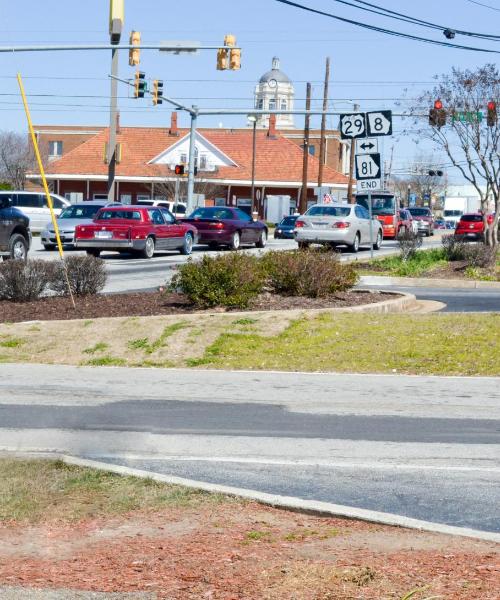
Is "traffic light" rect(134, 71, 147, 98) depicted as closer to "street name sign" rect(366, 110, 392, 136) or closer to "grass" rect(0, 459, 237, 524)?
"street name sign" rect(366, 110, 392, 136)

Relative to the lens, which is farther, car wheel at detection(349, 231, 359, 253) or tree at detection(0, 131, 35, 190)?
tree at detection(0, 131, 35, 190)

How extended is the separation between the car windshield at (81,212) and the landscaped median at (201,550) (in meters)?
32.2

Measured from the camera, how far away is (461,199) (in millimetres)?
133750

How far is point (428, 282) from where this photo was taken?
2484cm

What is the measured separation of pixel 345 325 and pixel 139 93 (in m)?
24.1

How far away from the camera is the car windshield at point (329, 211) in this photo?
3881 cm

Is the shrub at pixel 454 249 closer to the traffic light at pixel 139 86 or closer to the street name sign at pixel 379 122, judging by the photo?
the street name sign at pixel 379 122

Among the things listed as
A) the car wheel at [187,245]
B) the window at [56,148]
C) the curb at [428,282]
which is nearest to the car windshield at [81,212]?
the car wheel at [187,245]

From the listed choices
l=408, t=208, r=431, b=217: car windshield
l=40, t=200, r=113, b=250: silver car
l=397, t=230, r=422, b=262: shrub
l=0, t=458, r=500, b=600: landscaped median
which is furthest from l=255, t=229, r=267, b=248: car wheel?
l=0, t=458, r=500, b=600: landscaped median

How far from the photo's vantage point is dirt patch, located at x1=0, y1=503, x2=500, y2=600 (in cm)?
507

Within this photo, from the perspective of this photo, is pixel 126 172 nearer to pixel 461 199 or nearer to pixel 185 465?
pixel 461 199

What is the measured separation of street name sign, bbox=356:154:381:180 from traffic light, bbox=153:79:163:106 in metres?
15.8

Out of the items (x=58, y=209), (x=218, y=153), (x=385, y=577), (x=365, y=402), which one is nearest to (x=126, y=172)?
(x=218, y=153)

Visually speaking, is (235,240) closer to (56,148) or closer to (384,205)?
(384,205)
